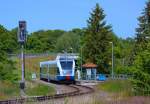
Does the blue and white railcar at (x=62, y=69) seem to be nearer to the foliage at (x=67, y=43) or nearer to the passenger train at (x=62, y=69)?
the passenger train at (x=62, y=69)

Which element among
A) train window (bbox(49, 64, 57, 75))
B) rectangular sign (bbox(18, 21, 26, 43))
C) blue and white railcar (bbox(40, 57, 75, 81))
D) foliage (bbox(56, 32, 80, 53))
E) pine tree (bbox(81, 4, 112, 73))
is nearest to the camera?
rectangular sign (bbox(18, 21, 26, 43))

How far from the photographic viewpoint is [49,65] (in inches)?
2630

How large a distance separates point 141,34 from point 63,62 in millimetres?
24175

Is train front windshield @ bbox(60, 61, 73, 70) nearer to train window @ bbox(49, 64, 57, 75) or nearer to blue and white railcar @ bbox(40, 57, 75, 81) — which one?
blue and white railcar @ bbox(40, 57, 75, 81)

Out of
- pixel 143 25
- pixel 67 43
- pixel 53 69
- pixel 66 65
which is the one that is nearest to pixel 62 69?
pixel 66 65

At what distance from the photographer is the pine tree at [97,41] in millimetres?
87875

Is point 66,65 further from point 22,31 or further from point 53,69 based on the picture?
point 22,31

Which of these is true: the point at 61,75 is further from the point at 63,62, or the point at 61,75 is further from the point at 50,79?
the point at 50,79

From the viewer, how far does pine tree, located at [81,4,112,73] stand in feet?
288

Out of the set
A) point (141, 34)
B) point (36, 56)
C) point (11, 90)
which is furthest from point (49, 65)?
point (36, 56)

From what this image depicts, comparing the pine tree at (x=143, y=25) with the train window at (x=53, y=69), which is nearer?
the train window at (x=53, y=69)

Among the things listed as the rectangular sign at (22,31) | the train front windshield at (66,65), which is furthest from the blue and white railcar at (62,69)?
the rectangular sign at (22,31)

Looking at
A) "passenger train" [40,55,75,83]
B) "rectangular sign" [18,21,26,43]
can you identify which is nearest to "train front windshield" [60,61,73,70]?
"passenger train" [40,55,75,83]

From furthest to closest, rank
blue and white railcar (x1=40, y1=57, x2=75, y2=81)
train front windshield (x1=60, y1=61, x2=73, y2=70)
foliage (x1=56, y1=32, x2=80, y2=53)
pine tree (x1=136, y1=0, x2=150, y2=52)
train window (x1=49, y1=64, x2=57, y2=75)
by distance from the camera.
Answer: foliage (x1=56, y1=32, x2=80, y2=53) → pine tree (x1=136, y1=0, x2=150, y2=52) → train window (x1=49, y1=64, x2=57, y2=75) → train front windshield (x1=60, y1=61, x2=73, y2=70) → blue and white railcar (x1=40, y1=57, x2=75, y2=81)
